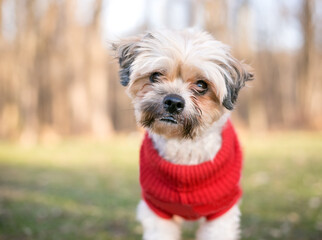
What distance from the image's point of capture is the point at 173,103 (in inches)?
114

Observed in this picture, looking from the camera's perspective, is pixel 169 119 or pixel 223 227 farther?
pixel 223 227

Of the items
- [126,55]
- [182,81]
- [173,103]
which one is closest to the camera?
[173,103]

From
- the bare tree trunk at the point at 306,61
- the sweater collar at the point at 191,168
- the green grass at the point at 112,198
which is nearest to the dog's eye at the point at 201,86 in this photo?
the sweater collar at the point at 191,168

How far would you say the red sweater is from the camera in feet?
10.2

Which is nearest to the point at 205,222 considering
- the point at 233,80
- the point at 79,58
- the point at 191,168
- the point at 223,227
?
the point at 223,227

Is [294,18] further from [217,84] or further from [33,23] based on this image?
[217,84]

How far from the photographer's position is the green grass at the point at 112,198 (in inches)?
168

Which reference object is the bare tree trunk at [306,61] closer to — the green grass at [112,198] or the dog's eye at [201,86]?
the green grass at [112,198]

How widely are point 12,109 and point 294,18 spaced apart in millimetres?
16810

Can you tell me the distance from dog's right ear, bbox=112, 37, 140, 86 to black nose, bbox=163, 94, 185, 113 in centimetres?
49

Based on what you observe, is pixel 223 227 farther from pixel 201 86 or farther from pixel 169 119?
pixel 201 86

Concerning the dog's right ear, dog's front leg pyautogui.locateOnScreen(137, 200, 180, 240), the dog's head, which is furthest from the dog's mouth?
dog's front leg pyautogui.locateOnScreen(137, 200, 180, 240)

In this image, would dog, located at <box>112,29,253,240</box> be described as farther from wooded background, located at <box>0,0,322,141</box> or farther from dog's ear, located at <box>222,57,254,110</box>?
wooded background, located at <box>0,0,322,141</box>

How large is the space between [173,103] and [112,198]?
3.46 m
